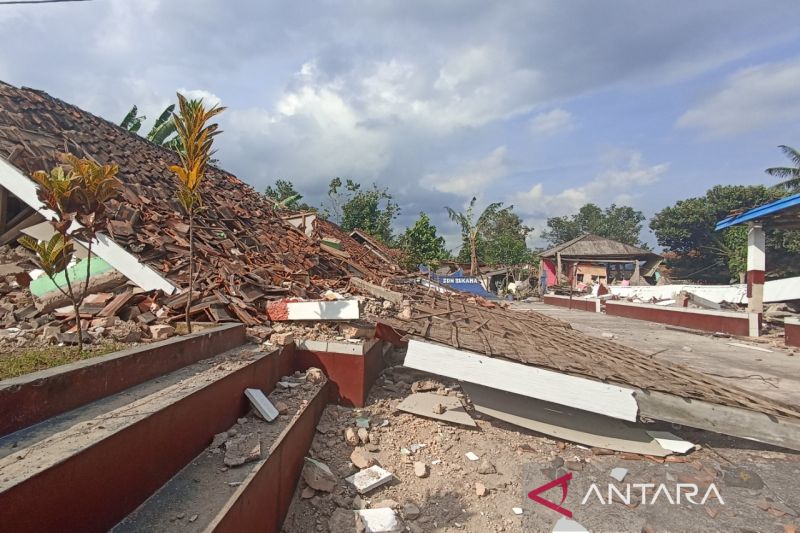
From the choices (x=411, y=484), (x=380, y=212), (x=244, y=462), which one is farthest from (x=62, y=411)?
(x=380, y=212)

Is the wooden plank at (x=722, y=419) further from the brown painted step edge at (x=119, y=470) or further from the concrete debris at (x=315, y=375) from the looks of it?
the brown painted step edge at (x=119, y=470)

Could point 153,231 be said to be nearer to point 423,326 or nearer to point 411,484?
point 423,326

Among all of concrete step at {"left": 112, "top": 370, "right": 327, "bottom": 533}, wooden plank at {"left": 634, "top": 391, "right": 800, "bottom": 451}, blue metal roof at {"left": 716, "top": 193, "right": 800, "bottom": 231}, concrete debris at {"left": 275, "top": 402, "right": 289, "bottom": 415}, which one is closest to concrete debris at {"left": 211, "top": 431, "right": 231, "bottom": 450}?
concrete step at {"left": 112, "top": 370, "right": 327, "bottom": 533}

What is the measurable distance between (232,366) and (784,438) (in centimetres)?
559

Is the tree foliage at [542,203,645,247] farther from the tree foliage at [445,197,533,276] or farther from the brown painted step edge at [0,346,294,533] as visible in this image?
the brown painted step edge at [0,346,294,533]

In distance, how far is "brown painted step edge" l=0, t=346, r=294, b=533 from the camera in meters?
1.60

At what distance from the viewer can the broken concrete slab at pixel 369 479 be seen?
3.35m

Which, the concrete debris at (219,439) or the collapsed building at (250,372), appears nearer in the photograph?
the collapsed building at (250,372)

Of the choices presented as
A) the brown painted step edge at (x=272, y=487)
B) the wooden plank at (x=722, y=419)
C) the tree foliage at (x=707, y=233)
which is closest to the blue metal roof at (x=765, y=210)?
the wooden plank at (x=722, y=419)

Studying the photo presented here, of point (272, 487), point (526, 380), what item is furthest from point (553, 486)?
point (272, 487)

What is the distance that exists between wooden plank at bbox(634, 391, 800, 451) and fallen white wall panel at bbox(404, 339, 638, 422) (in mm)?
247

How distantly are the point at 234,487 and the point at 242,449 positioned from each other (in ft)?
1.49

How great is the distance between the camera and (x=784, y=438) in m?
4.25

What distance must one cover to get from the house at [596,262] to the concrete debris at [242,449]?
28.3 metres
